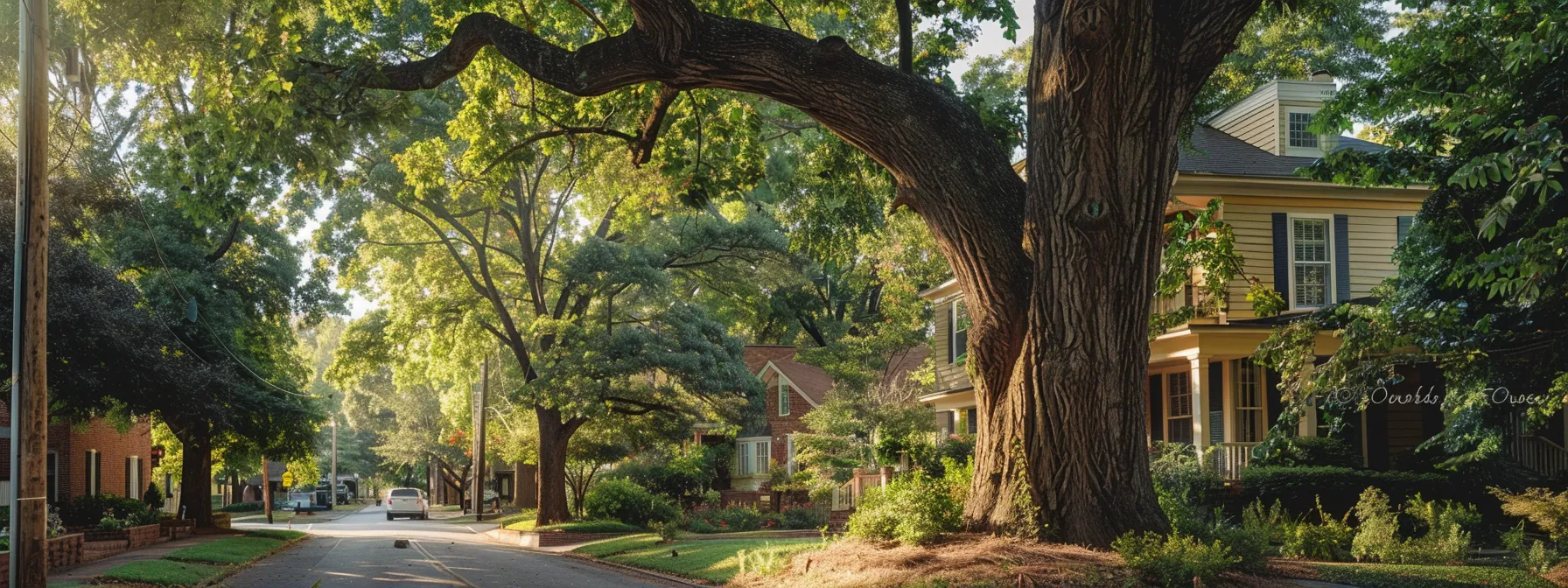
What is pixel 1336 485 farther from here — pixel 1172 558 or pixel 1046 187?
pixel 1046 187

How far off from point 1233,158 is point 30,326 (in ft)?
69.0

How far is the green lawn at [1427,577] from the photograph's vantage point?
43.1ft

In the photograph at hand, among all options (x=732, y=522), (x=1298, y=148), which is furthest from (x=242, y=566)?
(x=1298, y=148)

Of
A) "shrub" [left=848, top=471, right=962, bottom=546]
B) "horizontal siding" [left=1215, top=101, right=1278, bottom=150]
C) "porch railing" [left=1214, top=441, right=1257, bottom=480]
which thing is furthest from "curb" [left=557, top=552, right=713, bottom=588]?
"horizontal siding" [left=1215, top=101, right=1278, bottom=150]

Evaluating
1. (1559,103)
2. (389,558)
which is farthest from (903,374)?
(1559,103)

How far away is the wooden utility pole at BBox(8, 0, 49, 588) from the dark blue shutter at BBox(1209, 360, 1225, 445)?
63.4 ft

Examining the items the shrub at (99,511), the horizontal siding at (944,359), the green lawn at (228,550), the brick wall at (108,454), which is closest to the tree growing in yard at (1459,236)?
the horizontal siding at (944,359)

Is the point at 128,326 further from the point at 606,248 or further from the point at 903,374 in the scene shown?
the point at 903,374

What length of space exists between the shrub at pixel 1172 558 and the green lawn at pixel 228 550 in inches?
724

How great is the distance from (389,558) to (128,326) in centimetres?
621

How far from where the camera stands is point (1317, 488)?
70.1 ft

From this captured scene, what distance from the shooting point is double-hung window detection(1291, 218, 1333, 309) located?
24469 mm

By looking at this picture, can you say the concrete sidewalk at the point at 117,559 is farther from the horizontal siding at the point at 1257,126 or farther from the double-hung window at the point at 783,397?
the horizontal siding at the point at 1257,126

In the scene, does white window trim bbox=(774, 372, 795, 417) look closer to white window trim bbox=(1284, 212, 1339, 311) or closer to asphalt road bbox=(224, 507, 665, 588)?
asphalt road bbox=(224, 507, 665, 588)
